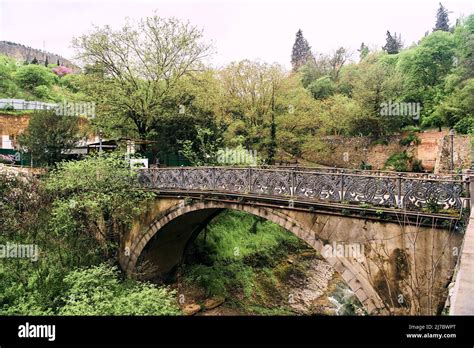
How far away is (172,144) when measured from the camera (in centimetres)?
1898

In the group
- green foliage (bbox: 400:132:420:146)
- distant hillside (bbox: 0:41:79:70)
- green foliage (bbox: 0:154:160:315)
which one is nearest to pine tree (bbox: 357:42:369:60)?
green foliage (bbox: 400:132:420:146)

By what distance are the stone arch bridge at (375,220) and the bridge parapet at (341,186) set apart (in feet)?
0.06

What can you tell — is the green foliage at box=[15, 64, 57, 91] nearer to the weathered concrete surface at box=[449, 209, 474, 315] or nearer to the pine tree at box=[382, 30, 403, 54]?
the weathered concrete surface at box=[449, 209, 474, 315]

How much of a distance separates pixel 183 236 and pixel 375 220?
10.2 meters

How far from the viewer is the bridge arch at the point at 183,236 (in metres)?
6.93

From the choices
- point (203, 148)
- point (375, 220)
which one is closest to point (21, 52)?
point (203, 148)

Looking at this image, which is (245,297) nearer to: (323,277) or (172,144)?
(323,277)

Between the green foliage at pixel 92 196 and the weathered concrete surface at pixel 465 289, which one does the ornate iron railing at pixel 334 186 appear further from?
the weathered concrete surface at pixel 465 289

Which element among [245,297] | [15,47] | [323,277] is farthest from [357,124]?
[15,47]

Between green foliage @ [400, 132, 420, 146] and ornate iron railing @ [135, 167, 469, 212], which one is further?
green foliage @ [400, 132, 420, 146]

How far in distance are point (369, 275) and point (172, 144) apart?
47.2 feet

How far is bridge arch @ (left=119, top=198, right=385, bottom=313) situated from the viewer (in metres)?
6.93

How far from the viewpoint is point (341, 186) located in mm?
7211

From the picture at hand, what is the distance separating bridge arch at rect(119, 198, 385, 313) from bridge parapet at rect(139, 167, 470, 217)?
56 cm
